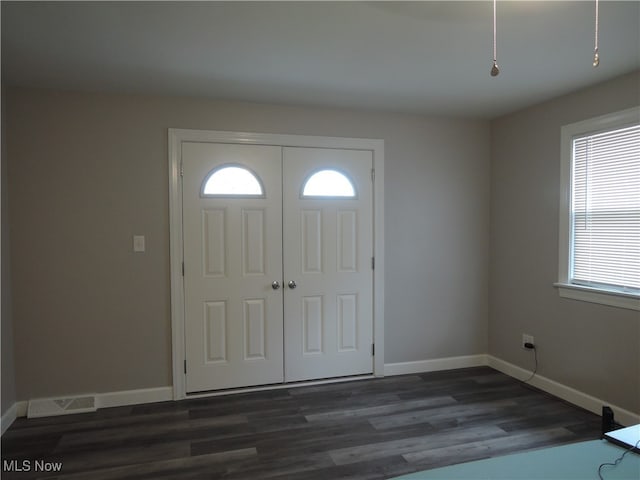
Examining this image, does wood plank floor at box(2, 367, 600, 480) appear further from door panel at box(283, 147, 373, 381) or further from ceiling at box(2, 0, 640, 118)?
ceiling at box(2, 0, 640, 118)

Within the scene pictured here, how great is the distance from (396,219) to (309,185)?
0.90 m

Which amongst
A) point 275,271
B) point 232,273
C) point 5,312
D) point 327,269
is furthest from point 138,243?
point 327,269

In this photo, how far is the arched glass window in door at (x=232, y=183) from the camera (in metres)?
3.31

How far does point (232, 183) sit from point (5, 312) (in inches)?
74.4

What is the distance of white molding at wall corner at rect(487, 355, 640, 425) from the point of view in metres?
2.78

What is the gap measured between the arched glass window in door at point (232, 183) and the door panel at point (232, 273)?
34 millimetres

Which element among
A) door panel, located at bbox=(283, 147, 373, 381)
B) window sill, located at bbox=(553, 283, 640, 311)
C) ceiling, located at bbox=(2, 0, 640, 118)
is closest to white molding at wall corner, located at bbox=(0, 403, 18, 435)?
door panel, located at bbox=(283, 147, 373, 381)

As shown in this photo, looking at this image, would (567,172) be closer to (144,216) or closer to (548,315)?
(548,315)

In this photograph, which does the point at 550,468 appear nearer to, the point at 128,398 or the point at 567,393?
the point at 567,393

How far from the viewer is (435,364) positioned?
392 cm

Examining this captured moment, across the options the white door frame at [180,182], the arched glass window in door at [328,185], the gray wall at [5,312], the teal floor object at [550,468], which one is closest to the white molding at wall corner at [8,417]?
the gray wall at [5,312]

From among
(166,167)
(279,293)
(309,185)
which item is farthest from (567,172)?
(166,167)

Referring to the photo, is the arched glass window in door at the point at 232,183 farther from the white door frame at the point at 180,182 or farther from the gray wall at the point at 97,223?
the gray wall at the point at 97,223

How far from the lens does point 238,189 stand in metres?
3.36
